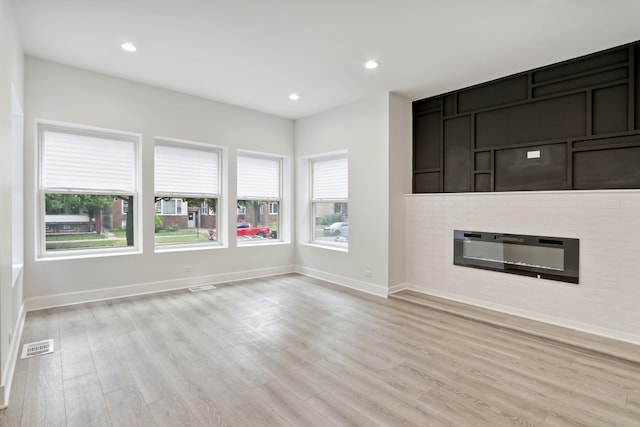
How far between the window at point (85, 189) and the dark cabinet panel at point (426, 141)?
408cm

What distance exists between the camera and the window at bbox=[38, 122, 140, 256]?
13.4 ft

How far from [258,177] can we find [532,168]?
4.24 metres

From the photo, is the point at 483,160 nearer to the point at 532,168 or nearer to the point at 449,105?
the point at 532,168

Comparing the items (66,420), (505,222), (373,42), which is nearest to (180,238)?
(66,420)

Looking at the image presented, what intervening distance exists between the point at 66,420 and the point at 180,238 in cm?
335

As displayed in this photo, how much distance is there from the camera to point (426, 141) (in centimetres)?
493

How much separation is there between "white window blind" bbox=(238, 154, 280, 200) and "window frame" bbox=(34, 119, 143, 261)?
1.63 metres

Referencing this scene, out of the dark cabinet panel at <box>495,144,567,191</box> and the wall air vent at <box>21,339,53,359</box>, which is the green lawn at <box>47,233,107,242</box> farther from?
the dark cabinet panel at <box>495,144,567,191</box>

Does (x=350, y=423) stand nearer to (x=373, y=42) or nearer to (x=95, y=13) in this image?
(x=373, y=42)

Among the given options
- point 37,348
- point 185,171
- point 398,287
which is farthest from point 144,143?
point 398,287

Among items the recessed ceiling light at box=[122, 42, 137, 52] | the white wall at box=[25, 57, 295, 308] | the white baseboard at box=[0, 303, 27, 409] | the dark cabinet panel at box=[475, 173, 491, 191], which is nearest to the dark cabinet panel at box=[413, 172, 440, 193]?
the dark cabinet panel at box=[475, 173, 491, 191]

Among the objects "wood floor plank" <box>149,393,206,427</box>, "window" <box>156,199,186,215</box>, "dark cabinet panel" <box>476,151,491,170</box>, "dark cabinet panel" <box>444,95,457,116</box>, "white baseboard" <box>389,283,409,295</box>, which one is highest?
"dark cabinet panel" <box>444,95,457,116</box>

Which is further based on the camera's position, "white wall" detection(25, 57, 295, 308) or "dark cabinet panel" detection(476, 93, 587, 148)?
"white wall" detection(25, 57, 295, 308)

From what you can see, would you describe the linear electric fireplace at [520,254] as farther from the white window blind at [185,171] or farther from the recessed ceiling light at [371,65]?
the white window blind at [185,171]
